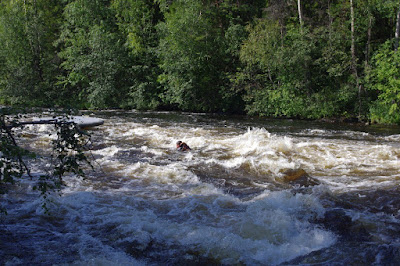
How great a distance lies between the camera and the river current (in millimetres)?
5215

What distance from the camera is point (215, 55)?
80.5 ft

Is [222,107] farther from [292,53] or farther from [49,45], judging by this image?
[49,45]

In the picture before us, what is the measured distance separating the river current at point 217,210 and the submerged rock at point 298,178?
5cm

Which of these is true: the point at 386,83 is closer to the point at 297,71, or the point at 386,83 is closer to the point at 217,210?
the point at 297,71

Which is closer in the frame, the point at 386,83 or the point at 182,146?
the point at 182,146

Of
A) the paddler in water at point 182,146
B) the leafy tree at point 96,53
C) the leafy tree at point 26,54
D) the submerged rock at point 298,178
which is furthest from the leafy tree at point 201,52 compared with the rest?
the submerged rock at point 298,178

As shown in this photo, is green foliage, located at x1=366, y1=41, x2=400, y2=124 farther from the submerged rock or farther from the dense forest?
→ the submerged rock

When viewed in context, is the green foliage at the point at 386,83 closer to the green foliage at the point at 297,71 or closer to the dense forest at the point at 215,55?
the dense forest at the point at 215,55

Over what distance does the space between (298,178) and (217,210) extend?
9.19 ft

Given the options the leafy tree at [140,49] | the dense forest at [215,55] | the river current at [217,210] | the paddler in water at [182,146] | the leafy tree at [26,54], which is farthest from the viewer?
the leafy tree at [26,54]

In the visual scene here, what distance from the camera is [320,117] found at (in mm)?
20297

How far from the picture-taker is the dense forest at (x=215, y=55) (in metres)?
19.1

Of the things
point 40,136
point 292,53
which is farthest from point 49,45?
point 292,53

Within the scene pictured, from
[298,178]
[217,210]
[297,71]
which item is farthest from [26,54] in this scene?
[217,210]
